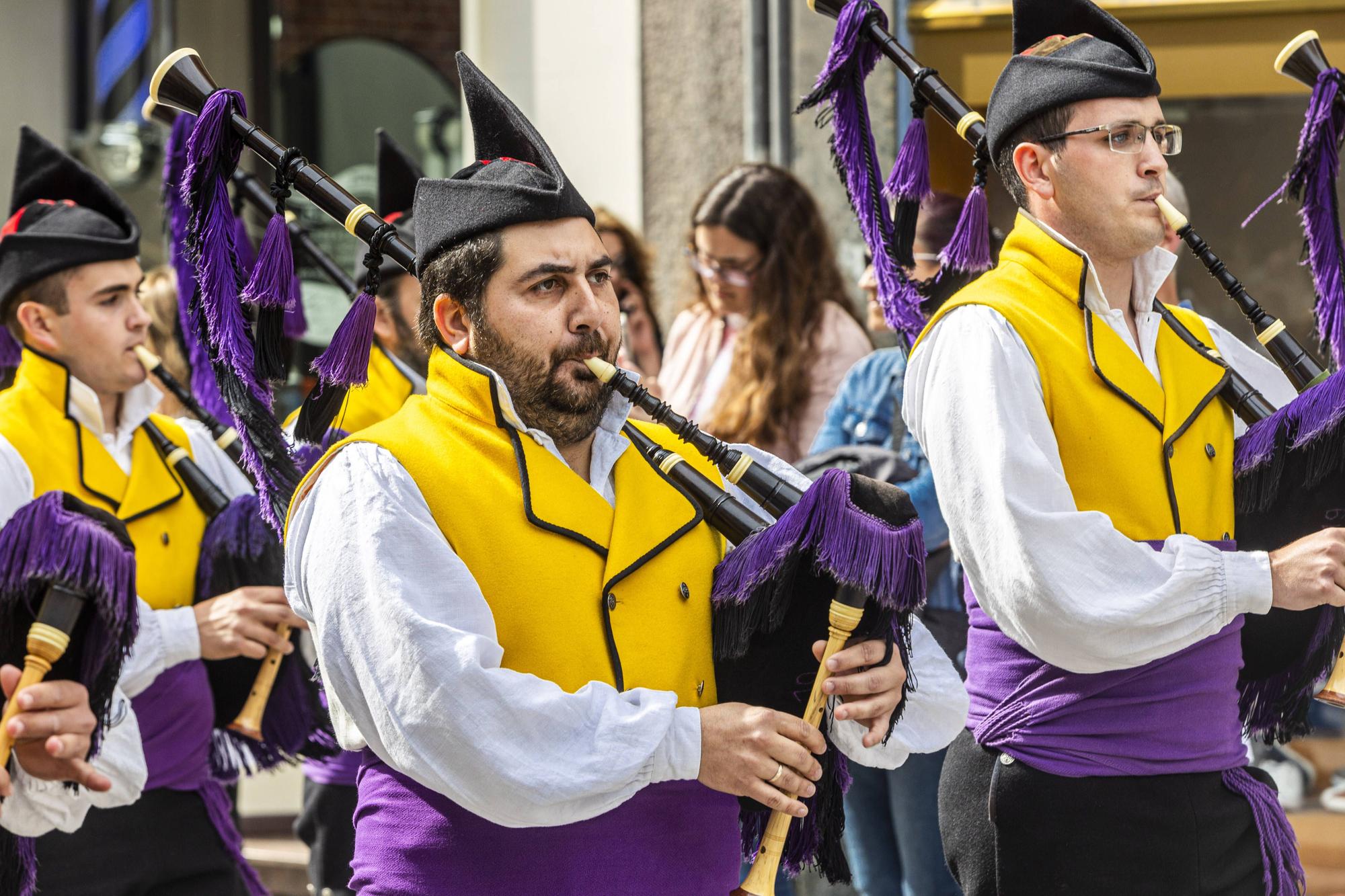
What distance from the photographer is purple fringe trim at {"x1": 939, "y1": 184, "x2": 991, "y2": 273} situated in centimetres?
333

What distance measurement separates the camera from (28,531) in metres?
3.13

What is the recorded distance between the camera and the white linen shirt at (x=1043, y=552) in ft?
8.80

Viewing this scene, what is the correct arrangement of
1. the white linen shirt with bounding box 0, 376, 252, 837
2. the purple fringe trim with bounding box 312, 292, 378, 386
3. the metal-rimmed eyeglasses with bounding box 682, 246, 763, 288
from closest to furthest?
1. the purple fringe trim with bounding box 312, 292, 378, 386
2. the white linen shirt with bounding box 0, 376, 252, 837
3. the metal-rimmed eyeglasses with bounding box 682, 246, 763, 288

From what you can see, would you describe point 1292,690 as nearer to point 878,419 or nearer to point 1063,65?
point 1063,65

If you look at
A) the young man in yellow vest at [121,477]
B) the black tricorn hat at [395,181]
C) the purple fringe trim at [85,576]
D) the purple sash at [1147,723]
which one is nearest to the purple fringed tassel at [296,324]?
the young man in yellow vest at [121,477]

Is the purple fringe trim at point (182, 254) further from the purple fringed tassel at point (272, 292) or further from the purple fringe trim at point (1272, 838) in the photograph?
the purple fringe trim at point (1272, 838)

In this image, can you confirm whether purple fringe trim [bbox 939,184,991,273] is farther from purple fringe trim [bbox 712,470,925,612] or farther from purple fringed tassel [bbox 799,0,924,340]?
purple fringe trim [bbox 712,470,925,612]

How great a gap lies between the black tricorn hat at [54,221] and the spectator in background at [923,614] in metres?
1.74

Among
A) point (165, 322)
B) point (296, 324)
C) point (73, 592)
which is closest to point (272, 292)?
point (73, 592)

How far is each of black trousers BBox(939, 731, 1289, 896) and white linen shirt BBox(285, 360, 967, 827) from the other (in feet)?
2.56

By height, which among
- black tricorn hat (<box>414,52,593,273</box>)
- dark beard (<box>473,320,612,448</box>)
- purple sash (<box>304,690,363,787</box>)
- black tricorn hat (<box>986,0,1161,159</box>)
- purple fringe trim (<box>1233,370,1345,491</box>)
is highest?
black tricorn hat (<box>986,0,1161,159</box>)

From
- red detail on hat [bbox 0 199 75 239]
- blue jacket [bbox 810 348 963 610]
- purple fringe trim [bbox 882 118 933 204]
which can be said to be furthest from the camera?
blue jacket [bbox 810 348 963 610]

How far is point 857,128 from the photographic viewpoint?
3.61 m

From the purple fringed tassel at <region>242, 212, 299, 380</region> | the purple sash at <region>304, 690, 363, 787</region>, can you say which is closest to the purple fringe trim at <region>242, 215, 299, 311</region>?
the purple fringed tassel at <region>242, 212, 299, 380</region>
